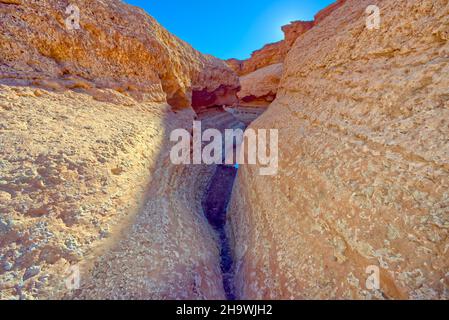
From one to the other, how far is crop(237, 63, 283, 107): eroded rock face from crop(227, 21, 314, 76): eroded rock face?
3.96 m

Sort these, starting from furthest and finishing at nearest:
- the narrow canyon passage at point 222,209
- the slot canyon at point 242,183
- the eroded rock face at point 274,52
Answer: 1. the eroded rock face at point 274,52
2. the narrow canyon passage at point 222,209
3. the slot canyon at point 242,183

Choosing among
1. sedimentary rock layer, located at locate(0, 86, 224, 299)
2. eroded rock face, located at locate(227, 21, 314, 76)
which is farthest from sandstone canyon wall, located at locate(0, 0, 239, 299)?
eroded rock face, located at locate(227, 21, 314, 76)

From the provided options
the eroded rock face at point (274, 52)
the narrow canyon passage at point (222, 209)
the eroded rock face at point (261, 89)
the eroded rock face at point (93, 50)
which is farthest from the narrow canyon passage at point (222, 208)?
the eroded rock face at point (274, 52)

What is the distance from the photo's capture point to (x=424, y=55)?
1487 mm

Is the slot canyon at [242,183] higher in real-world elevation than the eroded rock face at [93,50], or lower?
lower

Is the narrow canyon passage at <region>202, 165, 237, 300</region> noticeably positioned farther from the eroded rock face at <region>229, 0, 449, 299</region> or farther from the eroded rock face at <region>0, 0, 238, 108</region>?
the eroded rock face at <region>0, 0, 238, 108</region>

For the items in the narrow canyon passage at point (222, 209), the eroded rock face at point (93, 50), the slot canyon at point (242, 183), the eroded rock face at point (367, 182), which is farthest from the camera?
the eroded rock face at point (93, 50)

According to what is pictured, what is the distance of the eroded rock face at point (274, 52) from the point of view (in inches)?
512

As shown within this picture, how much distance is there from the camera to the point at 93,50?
3.01 metres

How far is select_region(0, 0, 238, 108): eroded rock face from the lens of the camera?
237cm

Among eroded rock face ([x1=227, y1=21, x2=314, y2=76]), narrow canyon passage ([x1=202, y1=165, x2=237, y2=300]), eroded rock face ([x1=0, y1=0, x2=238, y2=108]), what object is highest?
eroded rock face ([x1=227, y1=21, x2=314, y2=76])

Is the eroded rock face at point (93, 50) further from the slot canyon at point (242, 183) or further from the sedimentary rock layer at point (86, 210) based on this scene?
the sedimentary rock layer at point (86, 210)

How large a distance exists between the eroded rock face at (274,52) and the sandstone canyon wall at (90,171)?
39.8ft

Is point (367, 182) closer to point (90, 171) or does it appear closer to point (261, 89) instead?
point (90, 171)
